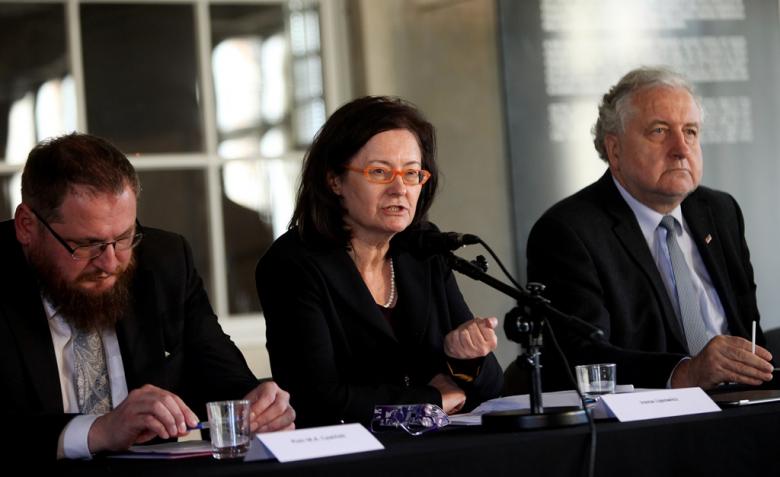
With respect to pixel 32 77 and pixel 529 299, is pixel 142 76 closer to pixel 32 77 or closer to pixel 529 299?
pixel 32 77

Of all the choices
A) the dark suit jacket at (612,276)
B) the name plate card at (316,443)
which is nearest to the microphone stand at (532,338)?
the name plate card at (316,443)

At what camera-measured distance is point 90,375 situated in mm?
2740

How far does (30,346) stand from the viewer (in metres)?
2.63

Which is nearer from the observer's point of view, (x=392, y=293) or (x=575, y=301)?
(x=392, y=293)

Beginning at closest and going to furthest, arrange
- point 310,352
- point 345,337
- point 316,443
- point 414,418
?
point 316,443 < point 414,418 < point 310,352 < point 345,337

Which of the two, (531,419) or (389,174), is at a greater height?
(389,174)

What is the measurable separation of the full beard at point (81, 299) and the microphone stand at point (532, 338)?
0.85 m

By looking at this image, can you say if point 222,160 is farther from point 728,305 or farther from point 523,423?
point 523,423

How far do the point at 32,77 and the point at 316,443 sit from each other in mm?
3485

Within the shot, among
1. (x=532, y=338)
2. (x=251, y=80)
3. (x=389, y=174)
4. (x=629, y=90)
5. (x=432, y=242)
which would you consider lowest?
(x=532, y=338)

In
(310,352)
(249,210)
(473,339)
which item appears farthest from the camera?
(249,210)

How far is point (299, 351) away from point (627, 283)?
1.13 metres

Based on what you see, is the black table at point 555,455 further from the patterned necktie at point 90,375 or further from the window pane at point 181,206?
the window pane at point 181,206

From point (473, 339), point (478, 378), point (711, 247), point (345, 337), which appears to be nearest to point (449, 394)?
point (478, 378)
